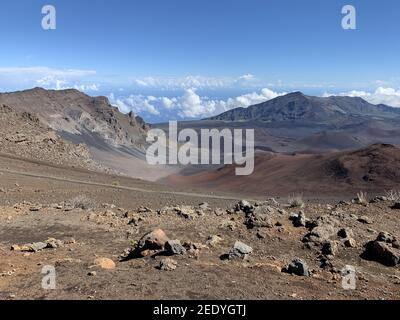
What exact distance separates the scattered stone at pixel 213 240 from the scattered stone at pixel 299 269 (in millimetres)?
1607

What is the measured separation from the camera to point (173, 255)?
7348 mm

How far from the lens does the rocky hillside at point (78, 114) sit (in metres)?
59.8

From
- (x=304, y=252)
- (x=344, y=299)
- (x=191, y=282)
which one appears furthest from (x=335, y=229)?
(x=191, y=282)

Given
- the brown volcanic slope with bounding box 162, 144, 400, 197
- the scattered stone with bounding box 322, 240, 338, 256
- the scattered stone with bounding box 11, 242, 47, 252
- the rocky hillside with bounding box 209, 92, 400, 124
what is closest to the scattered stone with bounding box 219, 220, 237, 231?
the scattered stone with bounding box 322, 240, 338, 256

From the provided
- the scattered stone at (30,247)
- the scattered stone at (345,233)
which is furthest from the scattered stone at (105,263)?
the scattered stone at (345,233)

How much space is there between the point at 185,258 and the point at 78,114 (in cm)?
6369

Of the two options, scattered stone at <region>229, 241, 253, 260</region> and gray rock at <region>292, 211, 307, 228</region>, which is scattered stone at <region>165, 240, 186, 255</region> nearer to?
scattered stone at <region>229, 241, 253, 260</region>

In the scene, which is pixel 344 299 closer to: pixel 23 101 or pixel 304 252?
pixel 304 252

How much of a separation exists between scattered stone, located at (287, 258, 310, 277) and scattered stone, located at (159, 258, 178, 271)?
167 centimetres

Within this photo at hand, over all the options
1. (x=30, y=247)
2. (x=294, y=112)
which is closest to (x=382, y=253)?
(x=30, y=247)

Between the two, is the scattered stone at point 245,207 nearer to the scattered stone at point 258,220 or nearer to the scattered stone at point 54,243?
the scattered stone at point 258,220

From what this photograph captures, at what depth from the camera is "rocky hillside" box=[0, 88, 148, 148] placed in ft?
196

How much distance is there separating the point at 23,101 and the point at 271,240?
193ft
